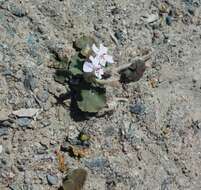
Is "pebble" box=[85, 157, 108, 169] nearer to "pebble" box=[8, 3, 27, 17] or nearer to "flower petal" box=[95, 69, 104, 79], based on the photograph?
"flower petal" box=[95, 69, 104, 79]

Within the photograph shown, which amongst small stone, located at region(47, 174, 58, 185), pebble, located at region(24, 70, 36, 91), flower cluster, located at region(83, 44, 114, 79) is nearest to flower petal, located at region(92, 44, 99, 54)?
flower cluster, located at region(83, 44, 114, 79)

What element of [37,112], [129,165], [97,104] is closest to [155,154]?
[129,165]

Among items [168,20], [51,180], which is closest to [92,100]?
[51,180]

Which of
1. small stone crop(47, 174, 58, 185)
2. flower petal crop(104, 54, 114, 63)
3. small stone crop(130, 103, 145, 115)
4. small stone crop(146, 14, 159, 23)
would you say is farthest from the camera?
small stone crop(146, 14, 159, 23)

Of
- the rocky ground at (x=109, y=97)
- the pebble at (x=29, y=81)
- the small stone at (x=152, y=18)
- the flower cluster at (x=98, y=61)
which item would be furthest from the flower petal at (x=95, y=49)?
the small stone at (x=152, y=18)

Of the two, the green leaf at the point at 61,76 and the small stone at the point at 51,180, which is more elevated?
the green leaf at the point at 61,76

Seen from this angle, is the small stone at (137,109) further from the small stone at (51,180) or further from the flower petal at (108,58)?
the small stone at (51,180)

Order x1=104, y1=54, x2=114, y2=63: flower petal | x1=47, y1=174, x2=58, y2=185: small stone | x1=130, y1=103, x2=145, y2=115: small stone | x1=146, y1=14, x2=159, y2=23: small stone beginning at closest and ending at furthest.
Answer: x1=47, y1=174, x2=58, y2=185: small stone → x1=104, y1=54, x2=114, y2=63: flower petal → x1=130, y1=103, x2=145, y2=115: small stone → x1=146, y1=14, x2=159, y2=23: small stone
